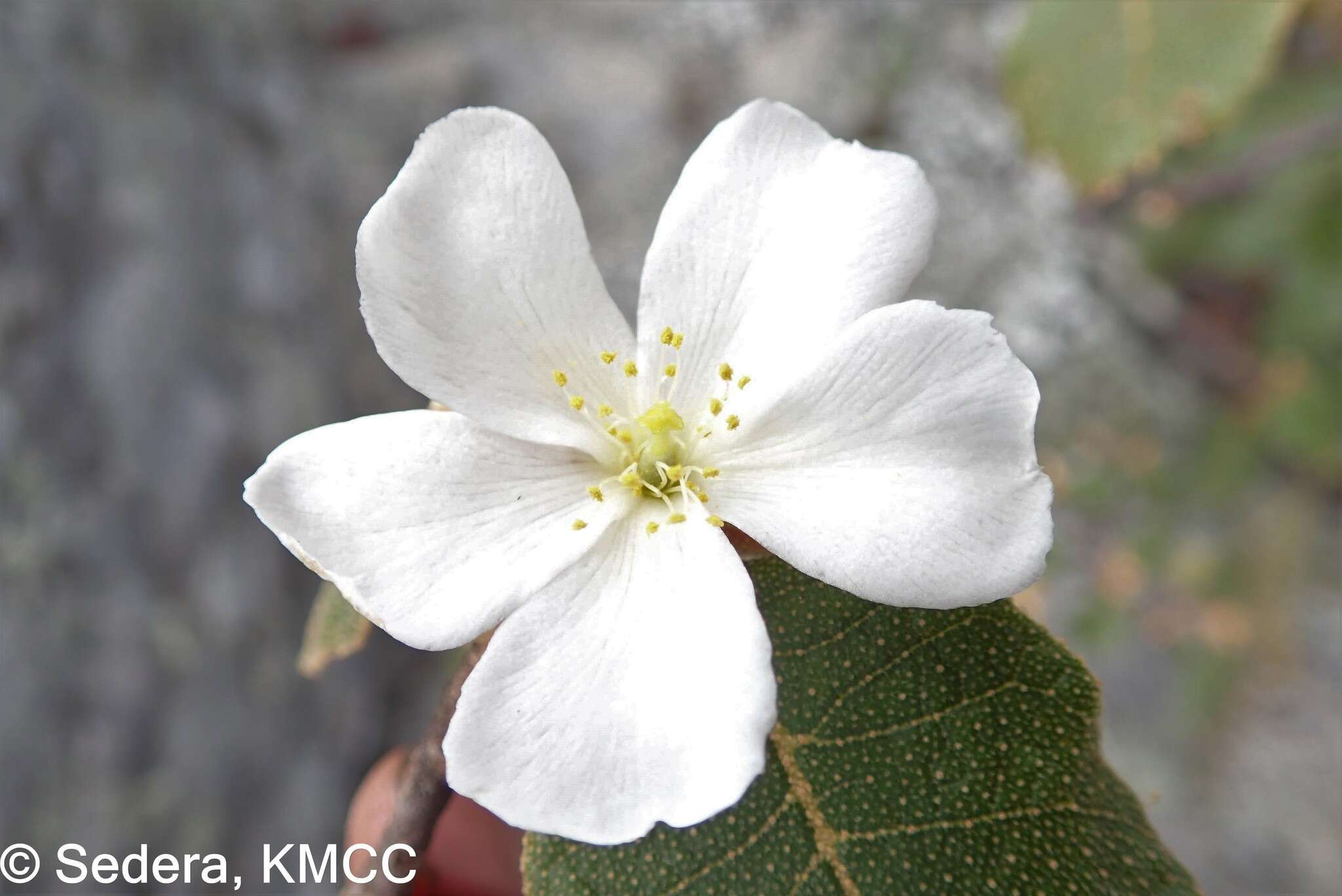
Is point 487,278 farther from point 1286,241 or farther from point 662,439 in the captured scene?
point 1286,241

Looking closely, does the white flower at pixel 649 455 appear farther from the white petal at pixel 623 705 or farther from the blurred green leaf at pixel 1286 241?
the blurred green leaf at pixel 1286 241

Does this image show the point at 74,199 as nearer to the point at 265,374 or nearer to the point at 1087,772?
the point at 265,374

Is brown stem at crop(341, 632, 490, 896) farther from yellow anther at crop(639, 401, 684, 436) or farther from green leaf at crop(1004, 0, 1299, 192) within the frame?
green leaf at crop(1004, 0, 1299, 192)

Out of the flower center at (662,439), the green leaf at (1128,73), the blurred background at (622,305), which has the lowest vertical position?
the blurred background at (622,305)

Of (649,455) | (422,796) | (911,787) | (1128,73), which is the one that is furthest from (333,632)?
(1128,73)

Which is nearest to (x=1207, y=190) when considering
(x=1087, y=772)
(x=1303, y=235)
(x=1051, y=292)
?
(x=1303, y=235)

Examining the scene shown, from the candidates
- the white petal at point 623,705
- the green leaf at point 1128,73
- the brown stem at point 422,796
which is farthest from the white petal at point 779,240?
the green leaf at point 1128,73
